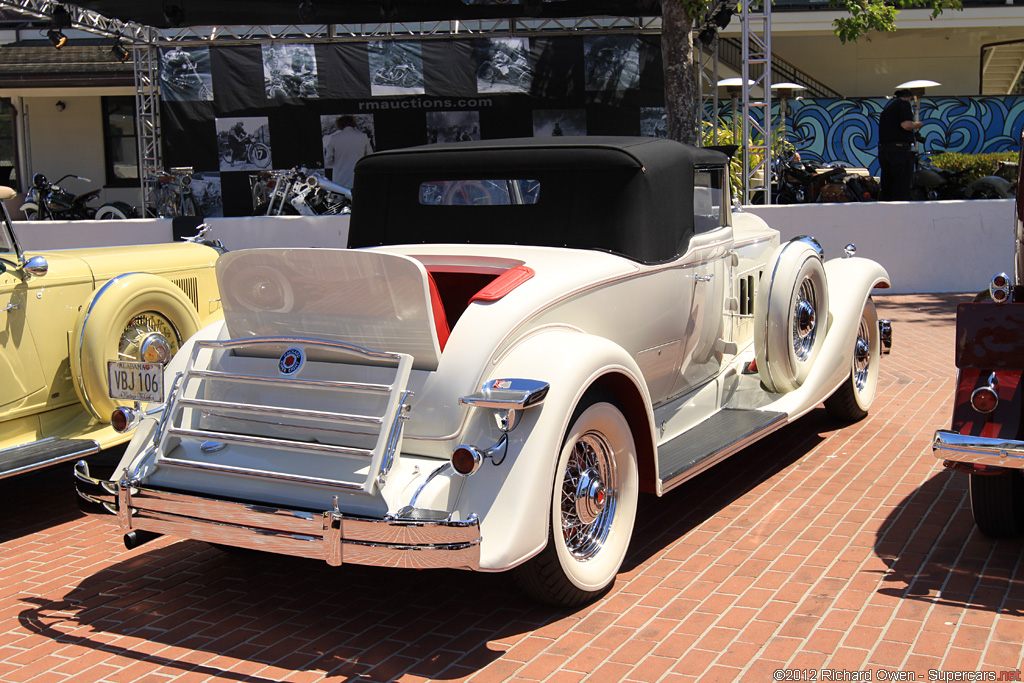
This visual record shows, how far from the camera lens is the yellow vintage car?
4.91 m

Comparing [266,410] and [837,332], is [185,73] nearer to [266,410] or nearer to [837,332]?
[837,332]

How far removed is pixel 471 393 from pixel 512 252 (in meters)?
1.08

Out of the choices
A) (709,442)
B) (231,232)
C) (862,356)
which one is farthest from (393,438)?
(231,232)

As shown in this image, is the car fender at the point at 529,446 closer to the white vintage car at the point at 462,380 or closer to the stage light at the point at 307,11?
the white vintage car at the point at 462,380

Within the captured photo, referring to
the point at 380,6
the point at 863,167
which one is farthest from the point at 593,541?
the point at 863,167

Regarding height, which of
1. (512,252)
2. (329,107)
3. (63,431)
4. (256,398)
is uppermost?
(329,107)

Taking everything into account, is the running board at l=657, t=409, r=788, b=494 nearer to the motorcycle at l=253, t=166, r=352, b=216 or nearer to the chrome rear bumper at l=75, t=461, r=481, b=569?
the chrome rear bumper at l=75, t=461, r=481, b=569

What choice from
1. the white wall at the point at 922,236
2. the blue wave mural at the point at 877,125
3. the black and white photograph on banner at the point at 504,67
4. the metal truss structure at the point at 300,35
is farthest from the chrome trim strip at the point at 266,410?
the blue wave mural at the point at 877,125

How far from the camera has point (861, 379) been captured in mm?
6520

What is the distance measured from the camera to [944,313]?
10.6 metres

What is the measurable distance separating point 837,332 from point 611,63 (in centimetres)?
1134

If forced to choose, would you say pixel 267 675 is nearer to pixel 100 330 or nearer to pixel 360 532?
pixel 360 532

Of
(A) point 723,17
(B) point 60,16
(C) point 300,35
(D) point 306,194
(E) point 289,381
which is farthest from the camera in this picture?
(C) point 300,35

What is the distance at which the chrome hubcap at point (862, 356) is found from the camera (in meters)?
6.42
